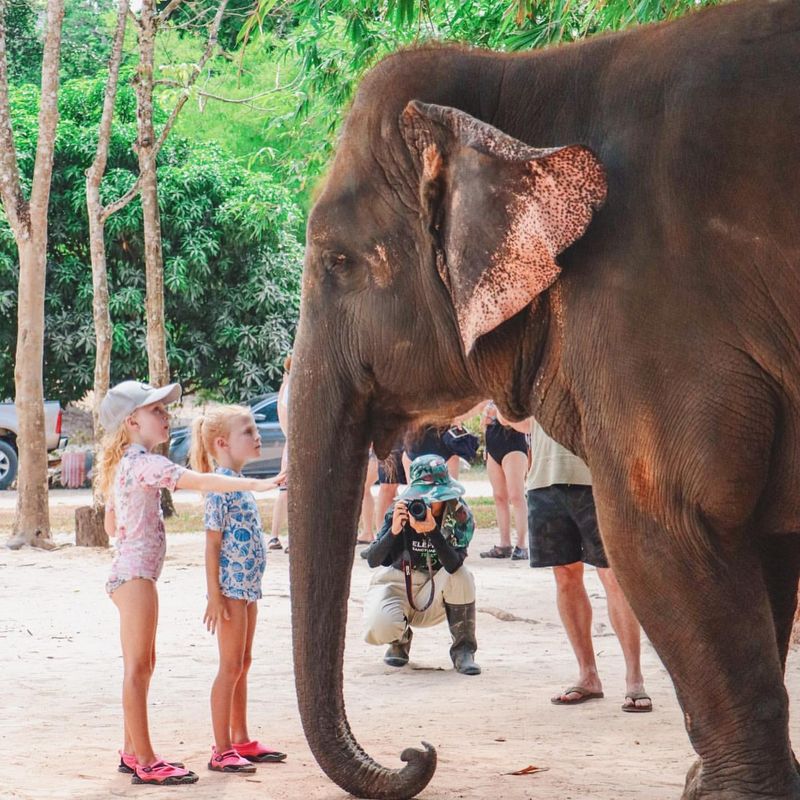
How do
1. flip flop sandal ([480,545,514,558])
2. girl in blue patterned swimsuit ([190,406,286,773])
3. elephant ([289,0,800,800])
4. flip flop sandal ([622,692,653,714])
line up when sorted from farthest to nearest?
flip flop sandal ([480,545,514,558]) < flip flop sandal ([622,692,653,714]) < girl in blue patterned swimsuit ([190,406,286,773]) < elephant ([289,0,800,800])

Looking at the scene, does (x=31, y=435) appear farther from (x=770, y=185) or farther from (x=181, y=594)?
(x=770, y=185)

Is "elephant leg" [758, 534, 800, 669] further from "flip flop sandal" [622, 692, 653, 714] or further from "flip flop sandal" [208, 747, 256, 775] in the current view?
"flip flop sandal" [622, 692, 653, 714]

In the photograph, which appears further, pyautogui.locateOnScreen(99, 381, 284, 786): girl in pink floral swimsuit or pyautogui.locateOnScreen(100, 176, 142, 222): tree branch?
pyautogui.locateOnScreen(100, 176, 142, 222): tree branch

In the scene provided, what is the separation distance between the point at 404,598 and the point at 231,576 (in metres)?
2.26

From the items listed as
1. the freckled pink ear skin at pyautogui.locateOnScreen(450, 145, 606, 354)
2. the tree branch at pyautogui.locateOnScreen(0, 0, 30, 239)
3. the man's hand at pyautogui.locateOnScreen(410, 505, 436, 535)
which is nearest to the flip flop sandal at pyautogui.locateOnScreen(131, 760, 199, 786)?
the freckled pink ear skin at pyautogui.locateOnScreen(450, 145, 606, 354)

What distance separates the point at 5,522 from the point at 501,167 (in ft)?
47.4

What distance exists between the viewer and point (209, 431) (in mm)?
5488

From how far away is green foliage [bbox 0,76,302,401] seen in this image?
81.6 feet

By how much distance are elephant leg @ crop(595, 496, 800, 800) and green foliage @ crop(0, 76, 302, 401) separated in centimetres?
2149

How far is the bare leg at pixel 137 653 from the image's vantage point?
16.3 ft

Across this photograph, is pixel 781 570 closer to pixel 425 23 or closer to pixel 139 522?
pixel 139 522

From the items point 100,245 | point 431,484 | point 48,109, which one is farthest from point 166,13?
point 431,484

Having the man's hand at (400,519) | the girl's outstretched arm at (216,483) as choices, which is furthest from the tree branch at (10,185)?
the girl's outstretched arm at (216,483)

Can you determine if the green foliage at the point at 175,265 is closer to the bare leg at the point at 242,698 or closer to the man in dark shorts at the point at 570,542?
the man in dark shorts at the point at 570,542
